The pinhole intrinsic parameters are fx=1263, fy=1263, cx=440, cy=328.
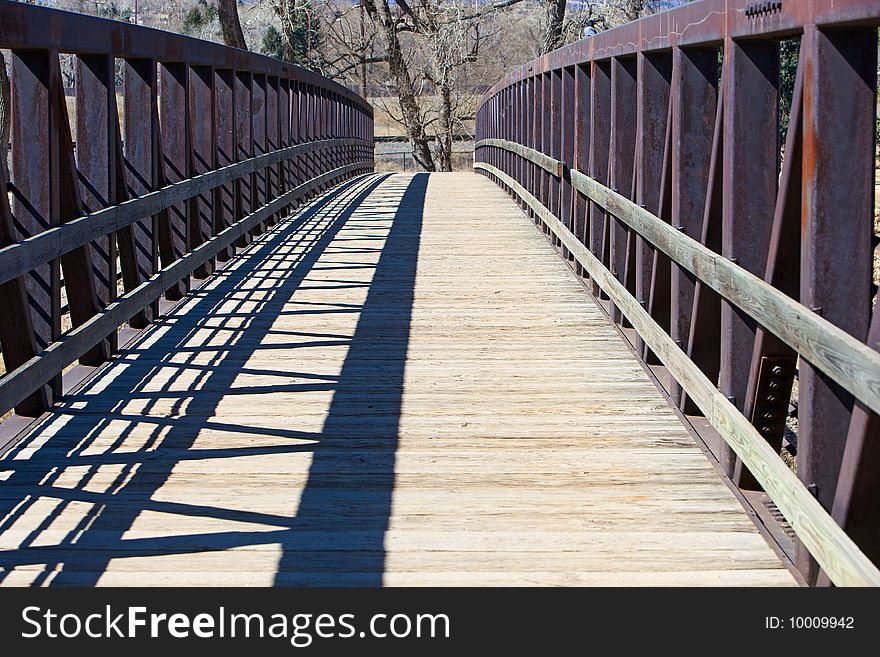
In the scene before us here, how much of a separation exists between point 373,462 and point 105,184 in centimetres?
245

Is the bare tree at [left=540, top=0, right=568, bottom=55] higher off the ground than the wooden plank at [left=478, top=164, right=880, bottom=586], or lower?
higher

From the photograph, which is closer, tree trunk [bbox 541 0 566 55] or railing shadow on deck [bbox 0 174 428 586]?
railing shadow on deck [bbox 0 174 428 586]

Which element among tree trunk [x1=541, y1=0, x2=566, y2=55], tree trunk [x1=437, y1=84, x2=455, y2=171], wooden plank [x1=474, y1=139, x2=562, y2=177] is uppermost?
tree trunk [x1=541, y1=0, x2=566, y2=55]

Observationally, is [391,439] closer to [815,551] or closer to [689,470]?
[689,470]

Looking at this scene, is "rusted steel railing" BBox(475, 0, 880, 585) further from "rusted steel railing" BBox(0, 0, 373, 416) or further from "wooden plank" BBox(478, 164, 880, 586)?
"rusted steel railing" BBox(0, 0, 373, 416)

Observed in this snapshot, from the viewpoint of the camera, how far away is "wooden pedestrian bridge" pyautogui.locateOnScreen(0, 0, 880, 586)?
3.55 m

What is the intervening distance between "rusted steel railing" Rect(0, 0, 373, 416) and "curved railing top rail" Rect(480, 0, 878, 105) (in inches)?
103

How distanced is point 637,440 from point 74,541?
230 cm

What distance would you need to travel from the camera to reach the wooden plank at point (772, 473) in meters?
3.04

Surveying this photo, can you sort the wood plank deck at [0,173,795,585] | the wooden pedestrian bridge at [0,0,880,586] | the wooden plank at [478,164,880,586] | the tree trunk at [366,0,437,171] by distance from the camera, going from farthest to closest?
1. the tree trunk at [366,0,437,171]
2. the wood plank deck at [0,173,795,585]
3. the wooden pedestrian bridge at [0,0,880,586]
4. the wooden plank at [478,164,880,586]

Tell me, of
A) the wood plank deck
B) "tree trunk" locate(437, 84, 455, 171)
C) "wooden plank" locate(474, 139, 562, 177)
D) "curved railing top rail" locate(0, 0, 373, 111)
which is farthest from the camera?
"tree trunk" locate(437, 84, 455, 171)

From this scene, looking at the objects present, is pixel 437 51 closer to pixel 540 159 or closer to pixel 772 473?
pixel 540 159

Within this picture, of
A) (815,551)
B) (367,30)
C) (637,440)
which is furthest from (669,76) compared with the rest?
(367,30)

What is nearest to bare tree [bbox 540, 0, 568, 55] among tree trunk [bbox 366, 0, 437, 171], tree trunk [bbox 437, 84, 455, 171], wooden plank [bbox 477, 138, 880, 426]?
tree trunk [bbox 437, 84, 455, 171]
